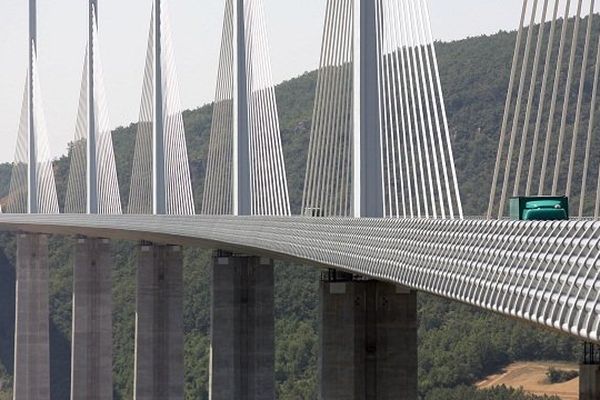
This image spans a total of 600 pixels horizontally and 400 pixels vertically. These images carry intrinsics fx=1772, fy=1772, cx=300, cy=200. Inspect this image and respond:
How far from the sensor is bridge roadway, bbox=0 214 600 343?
11211 mm

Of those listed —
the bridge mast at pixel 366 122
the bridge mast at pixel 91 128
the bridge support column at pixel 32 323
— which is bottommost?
the bridge support column at pixel 32 323

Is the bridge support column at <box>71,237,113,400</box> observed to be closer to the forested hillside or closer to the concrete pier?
the forested hillside

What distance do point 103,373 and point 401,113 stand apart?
4205 centimetres

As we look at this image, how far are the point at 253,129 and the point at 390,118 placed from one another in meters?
14.3

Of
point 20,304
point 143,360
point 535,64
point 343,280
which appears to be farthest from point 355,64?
point 20,304

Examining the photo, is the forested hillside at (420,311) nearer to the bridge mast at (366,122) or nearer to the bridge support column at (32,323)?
the bridge support column at (32,323)

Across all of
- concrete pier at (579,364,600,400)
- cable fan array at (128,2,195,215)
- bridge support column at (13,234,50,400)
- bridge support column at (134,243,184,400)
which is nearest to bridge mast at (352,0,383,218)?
concrete pier at (579,364,600,400)

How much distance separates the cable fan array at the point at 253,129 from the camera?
35.8 meters

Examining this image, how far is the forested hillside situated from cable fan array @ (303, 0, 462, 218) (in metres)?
39.5

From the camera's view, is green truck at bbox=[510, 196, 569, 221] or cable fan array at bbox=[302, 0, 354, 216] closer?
green truck at bbox=[510, 196, 569, 221]

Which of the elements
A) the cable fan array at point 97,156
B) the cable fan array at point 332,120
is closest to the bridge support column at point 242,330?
the cable fan array at point 97,156

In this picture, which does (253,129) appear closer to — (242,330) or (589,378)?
(242,330)

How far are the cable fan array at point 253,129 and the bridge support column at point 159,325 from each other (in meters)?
12.8

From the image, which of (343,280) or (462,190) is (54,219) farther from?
(343,280)
